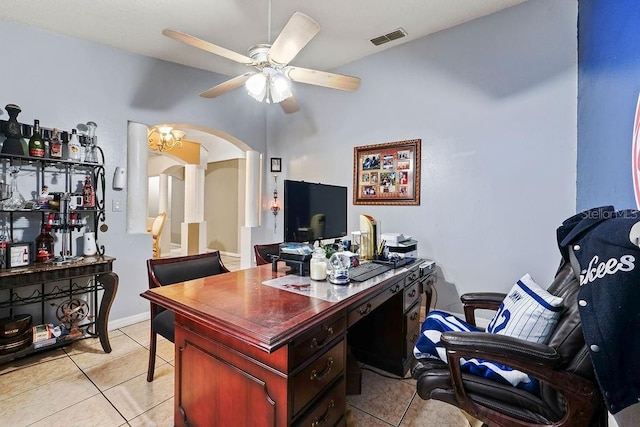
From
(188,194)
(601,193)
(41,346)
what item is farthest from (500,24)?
(188,194)

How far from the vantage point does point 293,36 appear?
171cm

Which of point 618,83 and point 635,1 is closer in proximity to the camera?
point 635,1

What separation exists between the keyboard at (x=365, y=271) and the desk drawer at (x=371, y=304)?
0.41 feet

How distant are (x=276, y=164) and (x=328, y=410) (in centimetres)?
353

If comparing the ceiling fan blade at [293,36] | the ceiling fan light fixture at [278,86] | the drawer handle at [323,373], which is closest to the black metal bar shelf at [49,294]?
the ceiling fan light fixture at [278,86]

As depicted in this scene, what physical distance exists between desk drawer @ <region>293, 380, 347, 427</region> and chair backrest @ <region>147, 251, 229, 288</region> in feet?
4.01

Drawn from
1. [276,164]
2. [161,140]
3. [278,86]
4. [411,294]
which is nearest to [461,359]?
[411,294]

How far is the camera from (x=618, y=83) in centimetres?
144

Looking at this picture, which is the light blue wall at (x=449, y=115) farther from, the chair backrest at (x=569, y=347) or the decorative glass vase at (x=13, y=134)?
the chair backrest at (x=569, y=347)

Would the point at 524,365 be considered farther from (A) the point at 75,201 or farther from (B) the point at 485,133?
(A) the point at 75,201

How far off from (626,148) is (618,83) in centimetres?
38

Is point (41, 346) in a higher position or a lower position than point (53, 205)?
lower

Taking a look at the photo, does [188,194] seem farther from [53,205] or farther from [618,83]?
[618,83]

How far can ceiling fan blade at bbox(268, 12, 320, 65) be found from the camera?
5.22ft
